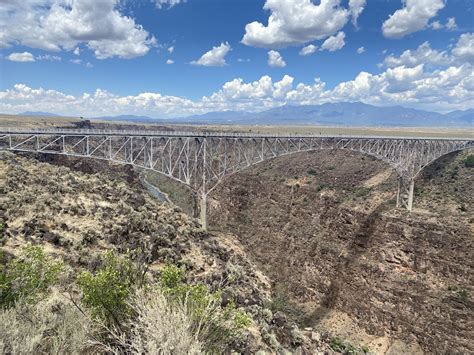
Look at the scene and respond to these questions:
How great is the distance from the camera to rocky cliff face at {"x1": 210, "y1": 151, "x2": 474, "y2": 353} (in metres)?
35.6

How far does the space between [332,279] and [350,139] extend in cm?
1637

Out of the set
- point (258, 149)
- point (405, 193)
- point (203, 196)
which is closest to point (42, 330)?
point (203, 196)

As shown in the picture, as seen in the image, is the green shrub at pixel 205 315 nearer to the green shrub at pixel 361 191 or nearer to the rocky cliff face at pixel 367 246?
the rocky cliff face at pixel 367 246

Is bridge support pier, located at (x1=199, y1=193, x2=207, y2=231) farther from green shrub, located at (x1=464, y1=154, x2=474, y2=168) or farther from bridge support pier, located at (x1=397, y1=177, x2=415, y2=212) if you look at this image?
green shrub, located at (x1=464, y1=154, x2=474, y2=168)

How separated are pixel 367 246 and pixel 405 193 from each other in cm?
1133

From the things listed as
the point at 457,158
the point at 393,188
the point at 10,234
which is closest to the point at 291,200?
the point at 393,188

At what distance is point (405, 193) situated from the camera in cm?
5056

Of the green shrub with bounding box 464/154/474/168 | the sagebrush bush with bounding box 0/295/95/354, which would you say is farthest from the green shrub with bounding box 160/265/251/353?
the green shrub with bounding box 464/154/474/168

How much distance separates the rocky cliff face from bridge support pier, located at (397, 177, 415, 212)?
4.73 feet

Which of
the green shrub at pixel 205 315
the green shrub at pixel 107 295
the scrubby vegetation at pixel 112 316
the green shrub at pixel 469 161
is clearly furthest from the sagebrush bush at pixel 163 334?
the green shrub at pixel 469 161

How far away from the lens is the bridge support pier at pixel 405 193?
156ft

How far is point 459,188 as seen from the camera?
4816cm

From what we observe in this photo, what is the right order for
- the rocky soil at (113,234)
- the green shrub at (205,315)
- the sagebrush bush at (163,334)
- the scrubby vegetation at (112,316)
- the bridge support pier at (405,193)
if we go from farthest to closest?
1. the bridge support pier at (405,193)
2. the rocky soil at (113,234)
3. the green shrub at (205,315)
4. the scrubby vegetation at (112,316)
5. the sagebrush bush at (163,334)

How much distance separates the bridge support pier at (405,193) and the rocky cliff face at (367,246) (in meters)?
1.44
